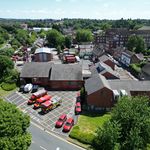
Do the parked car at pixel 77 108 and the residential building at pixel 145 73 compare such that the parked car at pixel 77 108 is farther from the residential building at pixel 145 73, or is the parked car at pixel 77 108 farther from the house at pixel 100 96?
the residential building at pixel 145 73

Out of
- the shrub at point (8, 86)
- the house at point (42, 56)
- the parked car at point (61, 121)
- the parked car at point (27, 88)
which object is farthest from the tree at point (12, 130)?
the house at point (42, 56)

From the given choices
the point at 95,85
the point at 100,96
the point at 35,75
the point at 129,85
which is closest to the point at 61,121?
the point at 100,96

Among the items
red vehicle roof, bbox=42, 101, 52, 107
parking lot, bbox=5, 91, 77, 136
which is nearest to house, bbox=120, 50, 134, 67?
parking lot, bbox=5, 91, 77, 136

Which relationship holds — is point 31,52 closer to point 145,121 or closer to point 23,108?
point 23,108

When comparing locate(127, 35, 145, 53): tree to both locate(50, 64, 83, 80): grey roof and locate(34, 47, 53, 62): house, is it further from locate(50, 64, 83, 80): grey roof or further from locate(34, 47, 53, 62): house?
locate(50, 64, 83, 80): grey roof

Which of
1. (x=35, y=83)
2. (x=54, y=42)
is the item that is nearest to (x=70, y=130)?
(x=35, y=83)

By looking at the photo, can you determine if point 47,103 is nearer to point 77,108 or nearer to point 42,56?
point 77,108
